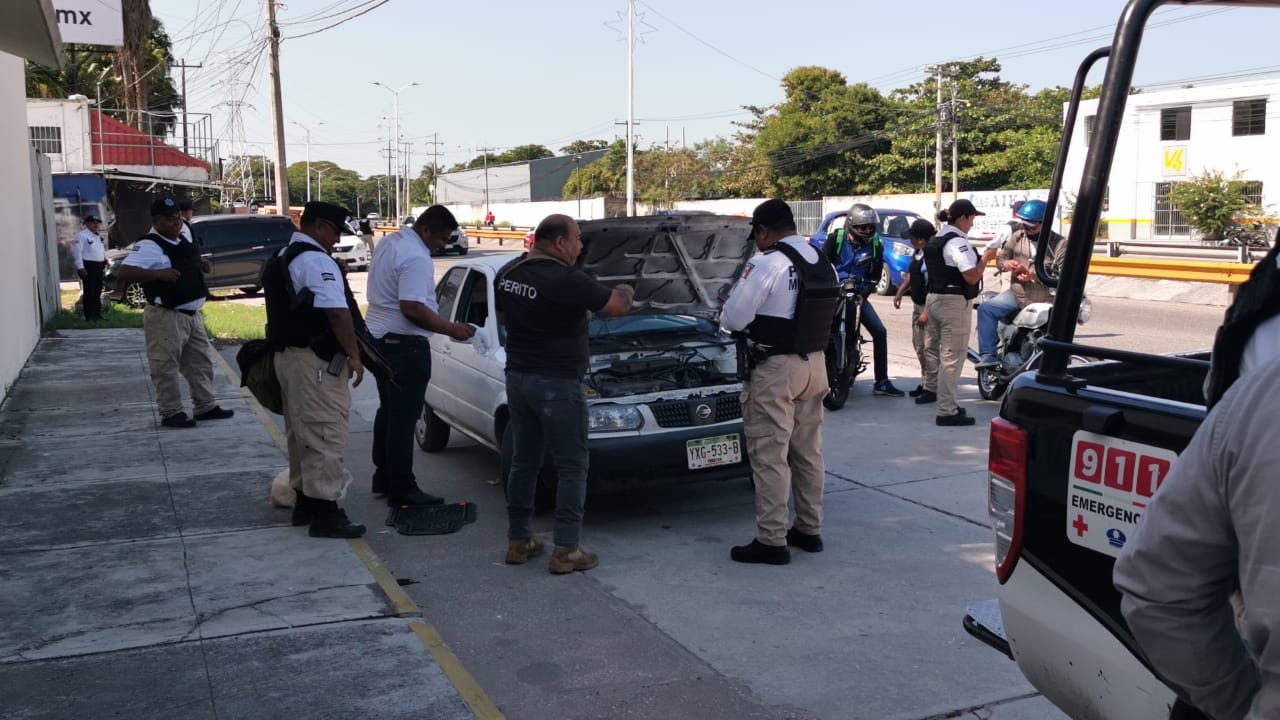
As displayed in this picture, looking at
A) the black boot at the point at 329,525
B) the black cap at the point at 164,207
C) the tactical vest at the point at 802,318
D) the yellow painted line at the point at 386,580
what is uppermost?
the black cap at the point at 164,207

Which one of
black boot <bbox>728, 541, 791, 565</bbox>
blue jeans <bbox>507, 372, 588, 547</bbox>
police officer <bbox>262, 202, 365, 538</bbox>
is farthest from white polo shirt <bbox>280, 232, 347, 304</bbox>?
black boot <bbox>728, 541, 791, 565</bbox>

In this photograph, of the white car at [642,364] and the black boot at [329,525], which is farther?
the white car at [642,364]

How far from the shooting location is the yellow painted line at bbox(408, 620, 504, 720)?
4176 millimetres

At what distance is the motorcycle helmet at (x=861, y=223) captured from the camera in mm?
10633

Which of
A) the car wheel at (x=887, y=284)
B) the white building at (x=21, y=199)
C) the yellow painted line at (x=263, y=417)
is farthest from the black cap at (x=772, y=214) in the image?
the car wheel at (x=887, y=284)

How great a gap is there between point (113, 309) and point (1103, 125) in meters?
20.9

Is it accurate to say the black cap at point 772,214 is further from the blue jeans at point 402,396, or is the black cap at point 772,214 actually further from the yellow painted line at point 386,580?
the yellow painted line at point 386,580

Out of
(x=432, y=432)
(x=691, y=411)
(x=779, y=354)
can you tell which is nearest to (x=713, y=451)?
(x=691, y=411)

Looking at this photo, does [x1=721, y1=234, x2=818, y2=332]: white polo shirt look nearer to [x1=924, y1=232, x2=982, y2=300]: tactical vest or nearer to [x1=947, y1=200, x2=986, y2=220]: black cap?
[x1=924, y1=232, x2=982, y2=300]: tactical vest

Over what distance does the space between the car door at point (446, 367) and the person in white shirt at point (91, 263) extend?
38.7 feet

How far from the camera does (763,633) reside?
5039 millimetres

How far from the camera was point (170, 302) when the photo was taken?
30.7 ft

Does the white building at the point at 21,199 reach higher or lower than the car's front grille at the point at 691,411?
higher

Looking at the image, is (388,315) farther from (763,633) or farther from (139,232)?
(139,232)
